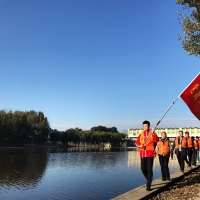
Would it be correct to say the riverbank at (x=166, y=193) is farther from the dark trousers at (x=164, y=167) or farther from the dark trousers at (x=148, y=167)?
the dark trousers at (x=164, y=167)

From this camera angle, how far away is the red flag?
6495mm

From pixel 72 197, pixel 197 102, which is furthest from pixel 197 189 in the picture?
pixel 72 197

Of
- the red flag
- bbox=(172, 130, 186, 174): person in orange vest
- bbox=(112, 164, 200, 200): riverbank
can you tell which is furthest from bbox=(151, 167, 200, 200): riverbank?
bbox=(172, 130, 186, 174): person in orange vest

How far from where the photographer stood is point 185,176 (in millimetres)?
10570

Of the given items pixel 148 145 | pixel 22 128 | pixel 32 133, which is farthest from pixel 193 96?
pixel 32 133

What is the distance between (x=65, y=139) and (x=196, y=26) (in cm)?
8952

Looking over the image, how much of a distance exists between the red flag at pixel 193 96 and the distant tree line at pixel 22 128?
2824 inches

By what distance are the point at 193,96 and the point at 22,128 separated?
7583 centimetres

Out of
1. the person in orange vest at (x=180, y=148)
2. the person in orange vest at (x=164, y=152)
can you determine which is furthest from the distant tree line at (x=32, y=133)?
the person in orange vest at (x=164, y=152)

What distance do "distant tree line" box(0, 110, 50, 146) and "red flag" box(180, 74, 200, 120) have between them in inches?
2824

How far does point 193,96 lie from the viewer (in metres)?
6.57

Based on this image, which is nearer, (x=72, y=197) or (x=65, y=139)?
(x=72, y=197)

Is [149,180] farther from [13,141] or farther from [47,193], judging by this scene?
[13,141]

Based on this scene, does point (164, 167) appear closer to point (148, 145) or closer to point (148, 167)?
point (148, 167)
